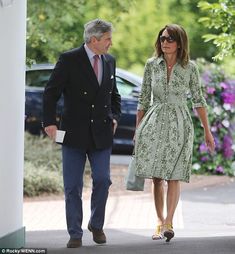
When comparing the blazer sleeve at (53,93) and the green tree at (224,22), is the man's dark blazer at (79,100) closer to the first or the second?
the blazer sleeve at (53,93)

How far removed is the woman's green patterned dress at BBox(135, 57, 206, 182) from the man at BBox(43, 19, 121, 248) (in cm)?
33

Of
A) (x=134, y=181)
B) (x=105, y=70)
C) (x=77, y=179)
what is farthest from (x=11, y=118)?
(x=134, y=181)

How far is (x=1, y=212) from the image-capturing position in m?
7.04

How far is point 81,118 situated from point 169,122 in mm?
733

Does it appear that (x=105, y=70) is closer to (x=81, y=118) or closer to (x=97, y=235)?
(x=81, y=118)

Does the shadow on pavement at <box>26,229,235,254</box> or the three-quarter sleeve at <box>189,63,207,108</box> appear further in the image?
the three-quarter sleeve at <box>189,63,207,108</box>

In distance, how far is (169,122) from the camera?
305 inches

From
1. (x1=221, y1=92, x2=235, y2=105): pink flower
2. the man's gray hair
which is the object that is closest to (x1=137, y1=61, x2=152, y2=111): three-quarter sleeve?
the man's gray hair

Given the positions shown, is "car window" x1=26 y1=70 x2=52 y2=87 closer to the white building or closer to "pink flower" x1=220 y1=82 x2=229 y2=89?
"pink flower" x1=220 y1=82 x2=229 y2=89

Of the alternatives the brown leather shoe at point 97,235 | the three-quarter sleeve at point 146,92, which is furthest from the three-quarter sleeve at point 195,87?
the brown leather shoe at point 97,235

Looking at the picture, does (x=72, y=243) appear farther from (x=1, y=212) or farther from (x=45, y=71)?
(x=45, y=71)

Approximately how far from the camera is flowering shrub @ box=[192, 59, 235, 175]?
1507 cm

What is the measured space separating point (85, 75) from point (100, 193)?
0.96 m

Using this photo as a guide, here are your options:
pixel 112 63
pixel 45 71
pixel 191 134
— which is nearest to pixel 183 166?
pixel 191 134
